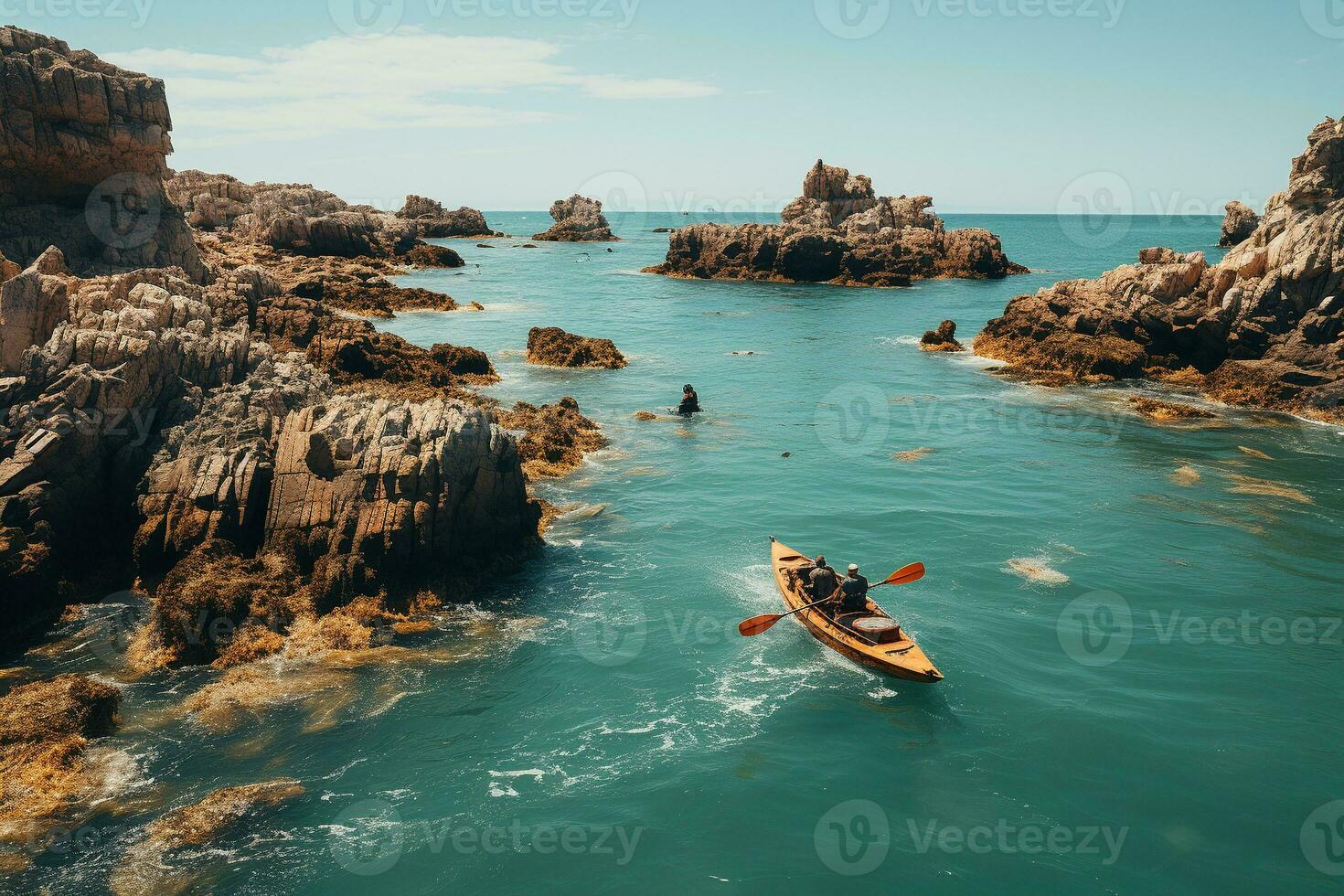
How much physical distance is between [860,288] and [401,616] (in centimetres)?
8847

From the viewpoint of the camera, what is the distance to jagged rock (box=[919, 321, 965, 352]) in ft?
200

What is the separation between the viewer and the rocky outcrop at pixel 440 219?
158m

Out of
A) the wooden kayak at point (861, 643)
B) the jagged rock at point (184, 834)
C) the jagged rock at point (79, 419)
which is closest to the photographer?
the jagged rock at point (184, 834)

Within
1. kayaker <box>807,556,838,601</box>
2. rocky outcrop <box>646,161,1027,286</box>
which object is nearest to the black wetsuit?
kayaker <box>807,556,838,601</box>

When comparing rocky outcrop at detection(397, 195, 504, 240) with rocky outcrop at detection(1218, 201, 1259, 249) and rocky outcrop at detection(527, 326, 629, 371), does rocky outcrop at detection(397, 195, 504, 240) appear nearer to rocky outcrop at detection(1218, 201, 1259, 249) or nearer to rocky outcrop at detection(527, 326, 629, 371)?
rocky outcrop at detection(527, 326, 629, 371)

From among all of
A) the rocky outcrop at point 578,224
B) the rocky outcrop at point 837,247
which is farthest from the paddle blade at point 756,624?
the rocky outcrop at point 578,224

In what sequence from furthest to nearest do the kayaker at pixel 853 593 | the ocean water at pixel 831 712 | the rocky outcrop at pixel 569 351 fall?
the rocky outcrop at pixel 569 351 → the kayaker at pixel 853 593 → the ocean water at pixel 831 712

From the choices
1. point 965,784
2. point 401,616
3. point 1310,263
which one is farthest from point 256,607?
point 1310,263

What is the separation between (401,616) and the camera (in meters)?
20.9

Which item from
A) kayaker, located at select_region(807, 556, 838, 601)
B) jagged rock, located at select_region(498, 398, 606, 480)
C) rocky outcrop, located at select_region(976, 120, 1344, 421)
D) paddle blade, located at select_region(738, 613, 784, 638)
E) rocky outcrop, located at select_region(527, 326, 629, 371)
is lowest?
paddle blade, located at select_region(738, 613, 784, 638)

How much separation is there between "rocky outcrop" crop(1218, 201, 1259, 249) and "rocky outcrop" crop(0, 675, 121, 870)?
533 feet

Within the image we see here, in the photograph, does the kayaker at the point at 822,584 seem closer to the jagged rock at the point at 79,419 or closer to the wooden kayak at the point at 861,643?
the wooden kayak at the point at 861,643

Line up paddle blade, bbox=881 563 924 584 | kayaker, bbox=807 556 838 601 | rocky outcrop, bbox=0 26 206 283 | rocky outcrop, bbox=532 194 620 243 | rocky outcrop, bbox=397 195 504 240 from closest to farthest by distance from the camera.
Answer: kayaker, bbox=807 556 838 601
paddle blade, bbox=881 563 924 584
rocky outcrop, bbox=0 26 206 283
rocky outcrop, bbox=397 195 504 240
rocky outcrop, bbox=532 194 620 243

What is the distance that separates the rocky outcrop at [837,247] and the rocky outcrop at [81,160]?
7447cm
